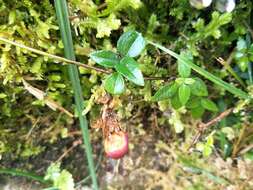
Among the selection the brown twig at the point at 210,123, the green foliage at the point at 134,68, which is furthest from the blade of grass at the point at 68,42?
the brown twig at the point at 210,123

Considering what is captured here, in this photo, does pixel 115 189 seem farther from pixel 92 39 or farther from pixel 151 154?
pixel 92 39

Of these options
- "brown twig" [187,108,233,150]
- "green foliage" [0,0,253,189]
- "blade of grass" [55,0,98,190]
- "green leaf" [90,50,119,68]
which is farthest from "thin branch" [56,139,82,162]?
"green leaf" [90,50,119,68]

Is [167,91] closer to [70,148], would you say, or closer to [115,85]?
[115,85]

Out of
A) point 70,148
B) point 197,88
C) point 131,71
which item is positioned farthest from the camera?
point 70,148

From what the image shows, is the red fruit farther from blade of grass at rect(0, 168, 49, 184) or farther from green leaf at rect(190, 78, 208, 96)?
blade of grass at rect(0, 168, 49, 184)

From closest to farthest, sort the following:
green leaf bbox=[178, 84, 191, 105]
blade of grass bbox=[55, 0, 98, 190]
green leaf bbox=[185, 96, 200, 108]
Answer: blade of grass bbox=[55, 0, 98, 190] < green leaf bbox=[178, 84, 191, 105] < green leaf bbox=[185, 96, 200, 108]

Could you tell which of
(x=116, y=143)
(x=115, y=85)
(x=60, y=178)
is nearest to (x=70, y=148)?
(x=60, y=178)

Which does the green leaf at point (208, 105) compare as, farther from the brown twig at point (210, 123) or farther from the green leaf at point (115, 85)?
the green leaf at point (115, 85)

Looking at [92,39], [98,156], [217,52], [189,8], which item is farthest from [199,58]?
[98,156]
